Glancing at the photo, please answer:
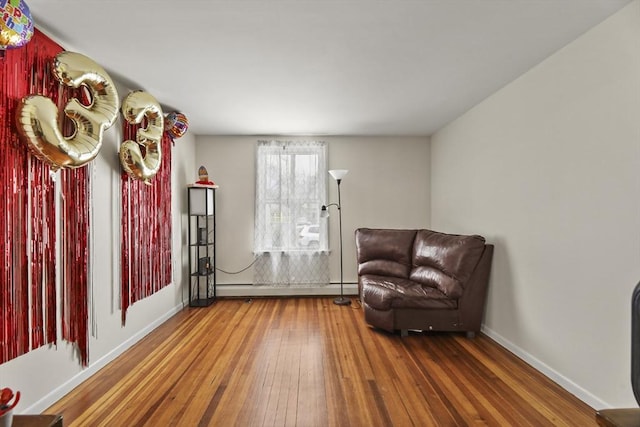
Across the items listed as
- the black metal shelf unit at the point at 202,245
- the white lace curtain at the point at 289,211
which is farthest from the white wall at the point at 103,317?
the white lace curtain at the point at 289,211

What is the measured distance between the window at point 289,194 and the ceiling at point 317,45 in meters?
1.36

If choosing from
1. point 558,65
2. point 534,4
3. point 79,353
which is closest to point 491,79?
point 558,65

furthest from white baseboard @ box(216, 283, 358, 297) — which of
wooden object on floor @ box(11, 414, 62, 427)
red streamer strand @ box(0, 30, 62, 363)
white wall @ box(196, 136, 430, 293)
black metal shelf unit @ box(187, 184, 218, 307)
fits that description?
wooden object on floor @ box(11, 414, 62, 427)

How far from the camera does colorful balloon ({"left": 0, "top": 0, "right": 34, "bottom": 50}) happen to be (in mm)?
1582

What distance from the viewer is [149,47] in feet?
7.55

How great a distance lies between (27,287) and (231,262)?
297 centimetres

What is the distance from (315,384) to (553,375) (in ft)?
5.68

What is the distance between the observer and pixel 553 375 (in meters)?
2.41

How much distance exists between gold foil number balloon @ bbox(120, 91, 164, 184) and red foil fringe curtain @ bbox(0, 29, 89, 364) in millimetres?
584

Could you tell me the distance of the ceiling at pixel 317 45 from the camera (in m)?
1.86

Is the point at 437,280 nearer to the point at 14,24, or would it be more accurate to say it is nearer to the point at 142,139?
the point at 142,139

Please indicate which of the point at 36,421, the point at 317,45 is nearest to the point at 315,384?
the point at 36,421

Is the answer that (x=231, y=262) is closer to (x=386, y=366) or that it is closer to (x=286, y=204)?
(x=286, y=204)

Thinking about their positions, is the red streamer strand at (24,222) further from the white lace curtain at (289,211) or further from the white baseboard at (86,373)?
the white lace curtain at (289,211)
